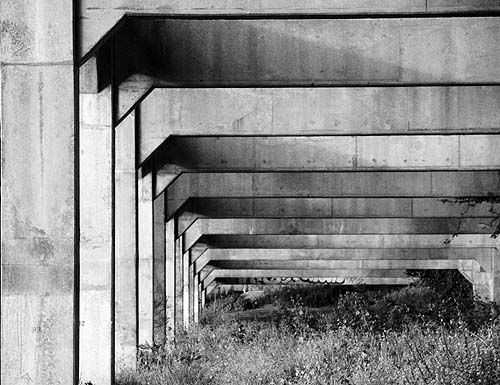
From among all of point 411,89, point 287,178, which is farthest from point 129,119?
point 287,178

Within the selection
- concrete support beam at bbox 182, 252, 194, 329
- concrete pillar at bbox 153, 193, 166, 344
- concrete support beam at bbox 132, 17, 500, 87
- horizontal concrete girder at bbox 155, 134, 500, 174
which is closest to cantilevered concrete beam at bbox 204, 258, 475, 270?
concrete support beam at bbox 182, 252, 194, 329

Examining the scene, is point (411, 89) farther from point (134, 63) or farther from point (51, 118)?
point (51, 118)

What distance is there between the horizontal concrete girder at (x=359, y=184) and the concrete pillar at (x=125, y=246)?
488 cm

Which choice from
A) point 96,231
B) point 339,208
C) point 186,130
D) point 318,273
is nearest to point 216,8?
point 96,231

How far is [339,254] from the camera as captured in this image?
3831 centimetres

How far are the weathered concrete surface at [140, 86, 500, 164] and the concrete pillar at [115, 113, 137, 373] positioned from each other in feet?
2.62

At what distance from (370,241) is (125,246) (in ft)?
52.3

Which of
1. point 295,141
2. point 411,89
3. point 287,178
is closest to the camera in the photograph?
point 411,89

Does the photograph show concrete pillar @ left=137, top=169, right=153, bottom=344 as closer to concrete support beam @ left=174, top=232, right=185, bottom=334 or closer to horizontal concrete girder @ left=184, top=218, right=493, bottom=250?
concrete support beam @ left=174, top=232, right=185, bottom=334

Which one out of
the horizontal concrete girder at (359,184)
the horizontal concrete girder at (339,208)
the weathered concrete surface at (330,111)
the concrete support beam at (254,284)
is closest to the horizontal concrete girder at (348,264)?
the concrete support beam at (254,284)

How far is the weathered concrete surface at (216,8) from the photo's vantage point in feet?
29.9

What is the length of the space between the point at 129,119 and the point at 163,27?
3545 mm

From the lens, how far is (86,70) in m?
13.1

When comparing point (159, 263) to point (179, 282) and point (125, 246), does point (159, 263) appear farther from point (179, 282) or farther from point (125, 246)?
point (125, 246)
